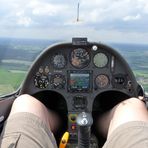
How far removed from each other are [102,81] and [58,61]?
1.37 ft

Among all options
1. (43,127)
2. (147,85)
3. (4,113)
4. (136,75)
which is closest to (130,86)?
(136,75)

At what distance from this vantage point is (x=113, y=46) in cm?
332

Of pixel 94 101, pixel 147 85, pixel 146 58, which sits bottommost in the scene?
pixel 94 101

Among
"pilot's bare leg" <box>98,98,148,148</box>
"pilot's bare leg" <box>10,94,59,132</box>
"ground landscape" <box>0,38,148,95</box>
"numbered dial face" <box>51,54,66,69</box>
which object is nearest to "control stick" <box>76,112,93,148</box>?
"pilot's bare leg" <box>98,98,148,148</box>

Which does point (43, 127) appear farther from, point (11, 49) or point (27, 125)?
point (11, 49)

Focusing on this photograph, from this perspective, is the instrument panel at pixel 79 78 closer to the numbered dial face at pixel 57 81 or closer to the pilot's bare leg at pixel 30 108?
the numbered dial face at pixel 57 81

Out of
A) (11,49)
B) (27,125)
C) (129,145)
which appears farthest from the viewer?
(11,49)

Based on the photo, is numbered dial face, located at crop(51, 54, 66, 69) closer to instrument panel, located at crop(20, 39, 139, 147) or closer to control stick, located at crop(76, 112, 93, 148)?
instrument panel, located at crop(20, 39, 139, 147)

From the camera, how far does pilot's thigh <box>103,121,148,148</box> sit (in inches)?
69.9

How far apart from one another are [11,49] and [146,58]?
0.91m

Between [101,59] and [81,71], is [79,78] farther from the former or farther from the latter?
[101,59]

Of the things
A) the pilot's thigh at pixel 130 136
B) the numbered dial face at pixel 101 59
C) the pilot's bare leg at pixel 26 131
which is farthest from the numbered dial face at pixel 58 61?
the pilot's thigh at pixel 130 136

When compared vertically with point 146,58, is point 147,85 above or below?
below

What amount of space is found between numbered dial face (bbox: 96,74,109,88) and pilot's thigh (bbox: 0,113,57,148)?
4.36 feet
